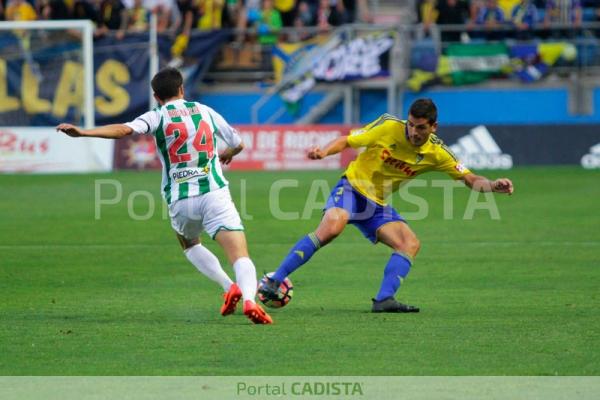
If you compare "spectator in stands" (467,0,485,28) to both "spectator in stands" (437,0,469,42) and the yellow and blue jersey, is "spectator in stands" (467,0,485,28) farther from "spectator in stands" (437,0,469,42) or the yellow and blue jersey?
the yellow and blue jersey

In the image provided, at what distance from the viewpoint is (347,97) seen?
102 ft

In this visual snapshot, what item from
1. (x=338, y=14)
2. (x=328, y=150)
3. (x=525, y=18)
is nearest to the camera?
A: (x=328, y=150)

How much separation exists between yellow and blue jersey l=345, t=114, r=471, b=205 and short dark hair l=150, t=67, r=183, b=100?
1475 mm

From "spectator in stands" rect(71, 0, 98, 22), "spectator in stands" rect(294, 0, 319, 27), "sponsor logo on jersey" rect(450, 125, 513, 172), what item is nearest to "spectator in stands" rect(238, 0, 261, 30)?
"spectator in stands" rect(294, 0, 319, 27)

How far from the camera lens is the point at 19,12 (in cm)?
3083

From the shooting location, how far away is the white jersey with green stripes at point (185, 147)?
8.73 meters

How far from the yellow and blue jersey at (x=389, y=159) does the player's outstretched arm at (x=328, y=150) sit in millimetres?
97

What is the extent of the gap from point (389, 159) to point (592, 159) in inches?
727

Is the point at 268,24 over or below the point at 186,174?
below

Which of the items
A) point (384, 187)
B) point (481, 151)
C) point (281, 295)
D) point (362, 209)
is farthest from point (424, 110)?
point (481, 151)

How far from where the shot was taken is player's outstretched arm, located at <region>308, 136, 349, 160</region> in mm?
8922

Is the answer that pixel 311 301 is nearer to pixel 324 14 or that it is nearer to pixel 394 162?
pixel 394 162

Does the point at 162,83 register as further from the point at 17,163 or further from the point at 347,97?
the point at 347,97
